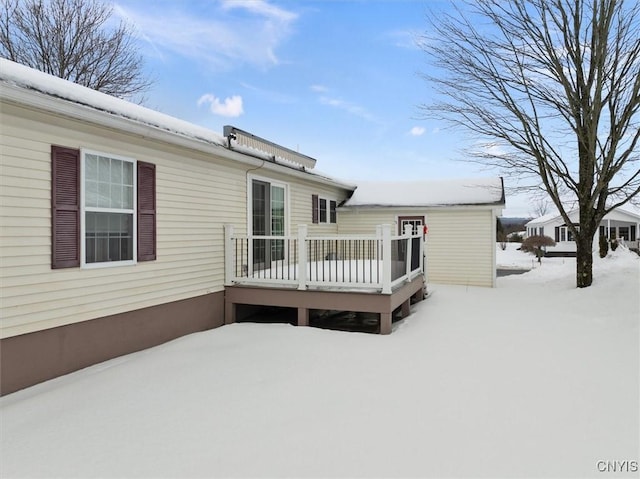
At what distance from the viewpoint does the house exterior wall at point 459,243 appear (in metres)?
12.1

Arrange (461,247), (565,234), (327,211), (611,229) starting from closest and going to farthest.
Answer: (327,211), (461,247), (611,229), (565,234)

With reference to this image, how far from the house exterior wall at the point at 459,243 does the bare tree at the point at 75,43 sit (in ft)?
42.1

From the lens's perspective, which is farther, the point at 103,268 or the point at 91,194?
the point at 103,268

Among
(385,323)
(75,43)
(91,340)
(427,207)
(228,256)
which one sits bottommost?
(385,323)

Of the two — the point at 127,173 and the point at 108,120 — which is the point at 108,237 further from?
the point at 108,120

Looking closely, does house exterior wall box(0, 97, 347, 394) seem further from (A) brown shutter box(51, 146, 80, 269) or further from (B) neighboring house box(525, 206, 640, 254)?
(B) neighboring house box(525, 206, 640, 254)

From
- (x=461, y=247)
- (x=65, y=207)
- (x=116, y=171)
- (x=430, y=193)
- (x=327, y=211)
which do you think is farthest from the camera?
(x=430, y=193)

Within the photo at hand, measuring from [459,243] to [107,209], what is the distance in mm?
10419

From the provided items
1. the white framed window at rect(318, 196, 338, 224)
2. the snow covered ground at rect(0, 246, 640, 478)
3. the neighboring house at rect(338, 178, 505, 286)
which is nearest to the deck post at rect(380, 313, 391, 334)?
the snow covered ground at rect(0, 246, 640, 478)

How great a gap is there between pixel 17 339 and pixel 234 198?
4.22 meters

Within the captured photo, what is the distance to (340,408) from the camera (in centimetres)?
368

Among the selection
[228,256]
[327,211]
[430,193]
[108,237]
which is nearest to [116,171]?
[108,237]

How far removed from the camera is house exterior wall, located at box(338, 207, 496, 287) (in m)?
12.1

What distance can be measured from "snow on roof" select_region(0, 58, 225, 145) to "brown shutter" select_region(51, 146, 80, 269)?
62 centimetres
